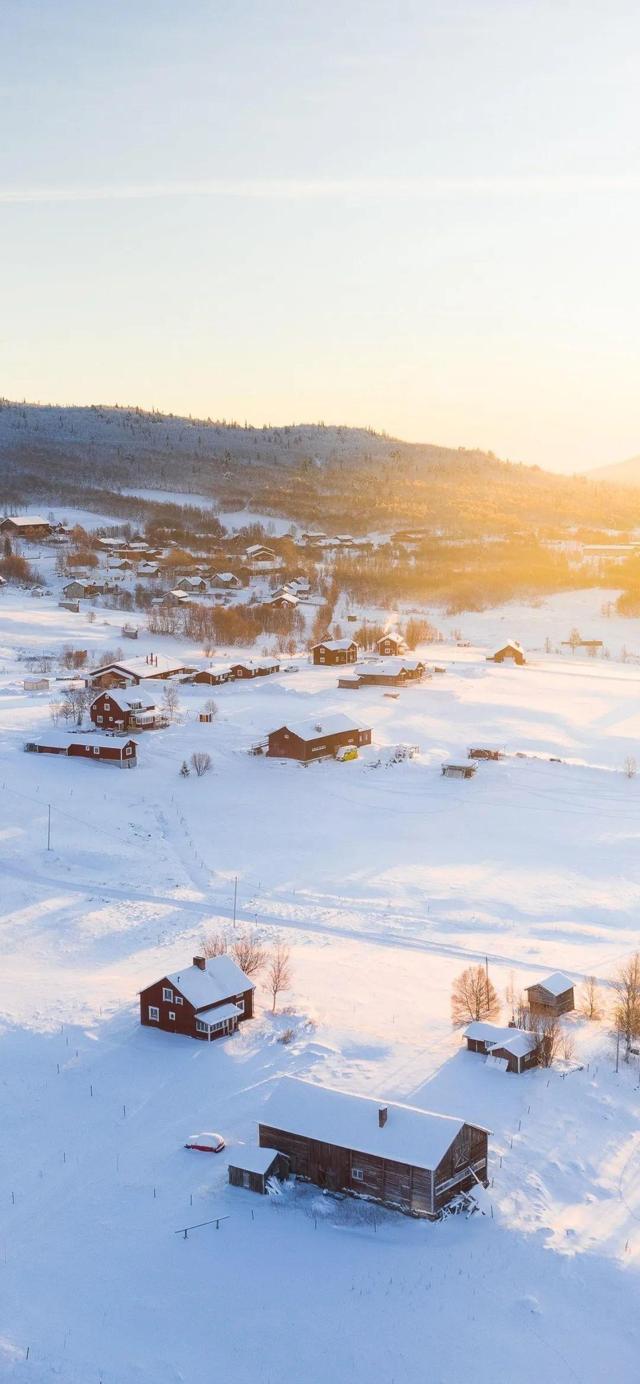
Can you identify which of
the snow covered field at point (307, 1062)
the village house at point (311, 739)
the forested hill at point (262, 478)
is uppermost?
the forested hill at point (262, 478)

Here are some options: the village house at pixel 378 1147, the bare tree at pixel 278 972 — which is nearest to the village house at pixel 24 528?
the bare tree at pixel 278 972

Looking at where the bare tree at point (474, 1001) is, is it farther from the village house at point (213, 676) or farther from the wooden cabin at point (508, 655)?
the wooden cabin at point (508, 655)

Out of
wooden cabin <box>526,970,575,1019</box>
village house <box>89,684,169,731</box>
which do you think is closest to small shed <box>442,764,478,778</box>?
village house <box>89,684,169,731</box>

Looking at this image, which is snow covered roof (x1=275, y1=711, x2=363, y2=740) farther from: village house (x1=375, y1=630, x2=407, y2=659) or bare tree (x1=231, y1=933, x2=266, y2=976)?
village house (x1=375, y1=630, x2=407, y2=659)

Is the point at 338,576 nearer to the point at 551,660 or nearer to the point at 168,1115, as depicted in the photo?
the point at 551,660

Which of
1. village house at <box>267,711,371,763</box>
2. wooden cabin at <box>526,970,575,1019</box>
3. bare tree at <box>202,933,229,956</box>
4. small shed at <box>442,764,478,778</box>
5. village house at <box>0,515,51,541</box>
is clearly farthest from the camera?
village house at <box>0,515,51,541</box>

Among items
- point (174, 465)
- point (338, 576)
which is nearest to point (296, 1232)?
point (338, 576)
